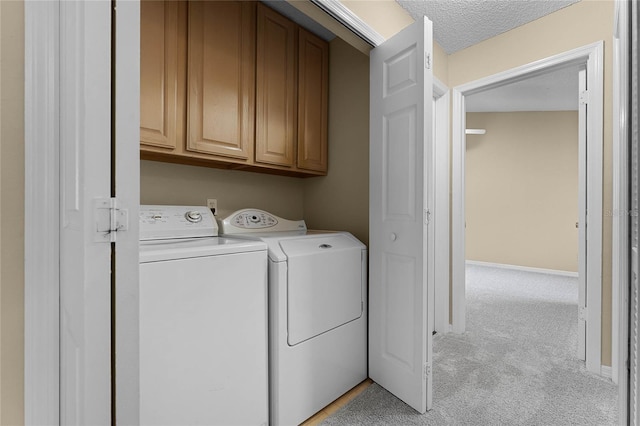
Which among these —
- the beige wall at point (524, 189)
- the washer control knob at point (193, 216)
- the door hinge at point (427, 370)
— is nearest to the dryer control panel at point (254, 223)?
the washer control knob at point (193, 216)

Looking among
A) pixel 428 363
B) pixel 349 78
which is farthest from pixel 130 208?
pixel 349 78

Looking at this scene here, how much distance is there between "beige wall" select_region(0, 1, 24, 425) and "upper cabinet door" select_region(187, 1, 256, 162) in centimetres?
87

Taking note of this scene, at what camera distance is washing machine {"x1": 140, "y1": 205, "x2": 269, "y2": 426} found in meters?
1.17

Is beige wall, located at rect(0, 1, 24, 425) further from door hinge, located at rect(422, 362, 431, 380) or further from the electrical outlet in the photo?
door hinge, located at rect(422, 362, 431, 380)

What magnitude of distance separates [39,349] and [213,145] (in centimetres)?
129

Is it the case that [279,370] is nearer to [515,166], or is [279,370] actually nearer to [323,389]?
[323,389]

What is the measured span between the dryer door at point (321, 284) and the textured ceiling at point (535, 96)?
111 inches

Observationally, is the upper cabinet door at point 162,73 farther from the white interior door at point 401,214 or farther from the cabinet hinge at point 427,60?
the cabinet hinge at point 427,60

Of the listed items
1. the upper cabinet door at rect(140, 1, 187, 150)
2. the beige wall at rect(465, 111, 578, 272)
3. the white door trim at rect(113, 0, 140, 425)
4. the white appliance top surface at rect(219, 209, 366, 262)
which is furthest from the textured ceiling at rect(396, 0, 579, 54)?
the beige wall at rect(465, 111, 578, 272)

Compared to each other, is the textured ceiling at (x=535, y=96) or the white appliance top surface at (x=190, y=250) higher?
the textured ceiling at (x=535, y=96)

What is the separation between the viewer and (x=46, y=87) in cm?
79

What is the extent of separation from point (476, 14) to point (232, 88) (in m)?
1.96

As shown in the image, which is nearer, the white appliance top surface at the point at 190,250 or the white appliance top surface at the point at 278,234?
the white appliance top surface at the point at 190,250

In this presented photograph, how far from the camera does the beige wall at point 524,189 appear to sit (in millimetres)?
5098
